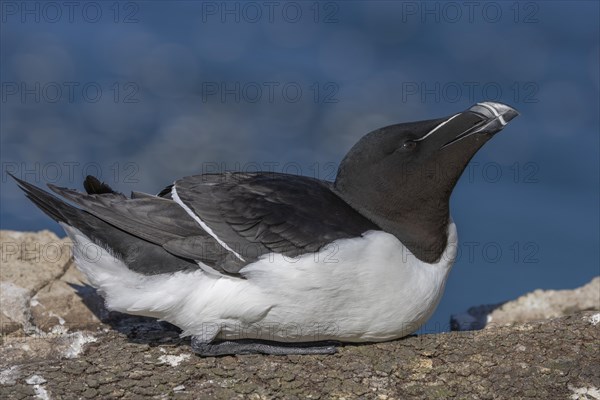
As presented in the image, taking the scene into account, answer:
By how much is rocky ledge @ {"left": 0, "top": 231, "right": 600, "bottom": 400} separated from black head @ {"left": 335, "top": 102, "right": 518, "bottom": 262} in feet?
2.05

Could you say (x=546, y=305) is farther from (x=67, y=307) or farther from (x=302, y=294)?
(x=67, y=307)

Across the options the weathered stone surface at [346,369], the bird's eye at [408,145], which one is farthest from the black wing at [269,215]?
the weathered stone surface at [346,369]

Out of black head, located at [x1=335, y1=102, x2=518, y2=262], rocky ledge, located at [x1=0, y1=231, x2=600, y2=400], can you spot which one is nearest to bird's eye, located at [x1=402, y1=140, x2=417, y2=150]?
black head, located at [x1=335, y1=102, x2=518, y2=262]

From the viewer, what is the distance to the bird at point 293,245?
5789mm

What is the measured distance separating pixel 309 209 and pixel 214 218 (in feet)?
1.76

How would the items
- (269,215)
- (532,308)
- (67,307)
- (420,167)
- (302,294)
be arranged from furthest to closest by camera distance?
(532,308) < (67,307) < (420,167) < (269,215) < (302,294)

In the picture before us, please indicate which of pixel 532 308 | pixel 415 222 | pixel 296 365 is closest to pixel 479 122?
pixel 415 222

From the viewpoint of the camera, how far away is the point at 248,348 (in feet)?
19.8

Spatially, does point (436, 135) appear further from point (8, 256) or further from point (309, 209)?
point (8, 256)

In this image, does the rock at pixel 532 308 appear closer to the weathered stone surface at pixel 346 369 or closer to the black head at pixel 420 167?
the weathered stone surface at pixel 346 369

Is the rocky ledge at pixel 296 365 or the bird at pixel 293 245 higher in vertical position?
the bird at pixel 293 245

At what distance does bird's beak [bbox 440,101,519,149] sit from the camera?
237 inches

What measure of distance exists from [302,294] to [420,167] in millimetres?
1007

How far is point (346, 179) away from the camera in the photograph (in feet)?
20.4
